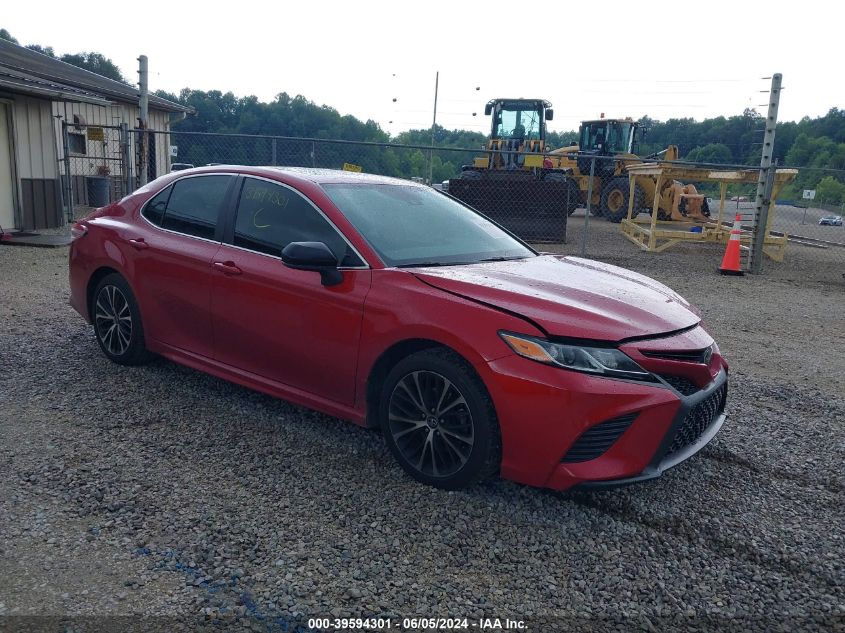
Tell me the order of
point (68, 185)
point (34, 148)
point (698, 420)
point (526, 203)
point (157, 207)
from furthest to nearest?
point (526, 203) → point (34, 148) → point (68, 185) → point (157, 207) → point (698, 420)

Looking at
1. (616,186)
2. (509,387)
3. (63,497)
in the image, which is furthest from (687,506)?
(616,186)

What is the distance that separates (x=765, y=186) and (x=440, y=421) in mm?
10783

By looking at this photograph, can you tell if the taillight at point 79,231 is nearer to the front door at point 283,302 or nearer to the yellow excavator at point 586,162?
the front door at point 283,302

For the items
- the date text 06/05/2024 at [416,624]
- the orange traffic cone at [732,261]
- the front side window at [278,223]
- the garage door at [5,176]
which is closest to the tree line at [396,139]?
the orange traffic cone at [732,261]

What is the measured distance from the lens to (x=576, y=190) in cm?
2269

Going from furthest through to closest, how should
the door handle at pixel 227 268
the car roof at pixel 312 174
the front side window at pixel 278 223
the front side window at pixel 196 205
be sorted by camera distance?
the front side window at pixel 196 205
the car roof at pixel 312 174
the door handle at pixel 227 268
the front side window at pixel 278 223

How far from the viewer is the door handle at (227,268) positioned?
4.03 m

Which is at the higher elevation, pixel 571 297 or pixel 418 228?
pixel 418 228

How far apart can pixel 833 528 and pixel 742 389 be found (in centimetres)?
213

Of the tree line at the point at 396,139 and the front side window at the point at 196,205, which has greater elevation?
the tree line at the point at 396,139

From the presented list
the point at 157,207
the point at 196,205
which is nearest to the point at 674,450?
the point at 196,205

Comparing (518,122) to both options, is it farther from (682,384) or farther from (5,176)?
(682,384)

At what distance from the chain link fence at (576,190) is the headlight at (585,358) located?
22.9ft

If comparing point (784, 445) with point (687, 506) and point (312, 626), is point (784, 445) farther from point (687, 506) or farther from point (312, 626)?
point (312, 626)
